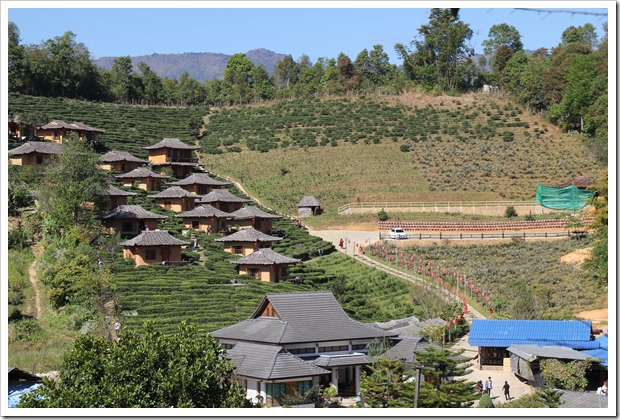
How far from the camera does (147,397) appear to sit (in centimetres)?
2439

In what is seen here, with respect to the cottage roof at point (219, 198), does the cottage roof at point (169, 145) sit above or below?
above

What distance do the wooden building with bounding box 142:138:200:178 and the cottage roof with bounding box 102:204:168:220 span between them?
18.8 metres

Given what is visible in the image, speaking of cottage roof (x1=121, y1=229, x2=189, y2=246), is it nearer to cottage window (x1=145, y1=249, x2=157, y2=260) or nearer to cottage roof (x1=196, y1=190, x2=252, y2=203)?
cottage window (x1=145, y1=249, x2=157, y2=260)

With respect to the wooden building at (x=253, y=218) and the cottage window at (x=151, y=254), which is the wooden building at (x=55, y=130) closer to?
the wooden building at (x=253, y=218)

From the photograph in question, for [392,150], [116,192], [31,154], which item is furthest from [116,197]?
[392,150]

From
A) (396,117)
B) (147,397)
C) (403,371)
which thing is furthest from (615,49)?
(396,117)

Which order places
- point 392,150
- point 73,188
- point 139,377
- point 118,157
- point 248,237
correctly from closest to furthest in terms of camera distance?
1. point 139,377
2. point 73,188
3. point 248,237
4. point 118,157
5. point 392,150

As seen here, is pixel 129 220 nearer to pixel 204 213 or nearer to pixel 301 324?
pixel 204 213

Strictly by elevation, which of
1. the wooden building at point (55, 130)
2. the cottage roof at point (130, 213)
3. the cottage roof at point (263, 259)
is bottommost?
the cottage roof at point (263, 259)

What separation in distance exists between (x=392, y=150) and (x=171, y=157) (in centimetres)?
2062

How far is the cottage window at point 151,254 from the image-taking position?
57031 mm

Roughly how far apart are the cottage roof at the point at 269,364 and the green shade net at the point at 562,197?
42890 mm

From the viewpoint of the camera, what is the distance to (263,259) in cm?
5644

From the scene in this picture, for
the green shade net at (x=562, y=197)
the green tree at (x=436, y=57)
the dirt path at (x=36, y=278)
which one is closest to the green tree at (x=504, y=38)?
the green tree at (x=436, y=57)
